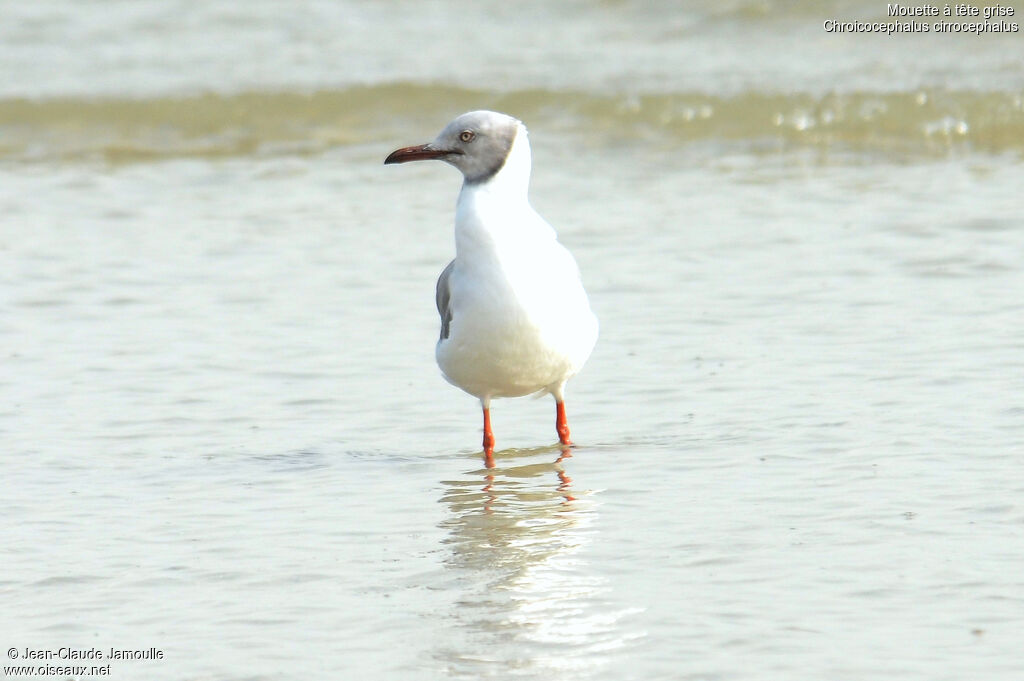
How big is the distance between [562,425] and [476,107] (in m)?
8.69

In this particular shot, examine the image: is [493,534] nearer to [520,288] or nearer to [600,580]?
[600,580]

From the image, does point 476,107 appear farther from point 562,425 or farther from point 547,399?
point 562,425

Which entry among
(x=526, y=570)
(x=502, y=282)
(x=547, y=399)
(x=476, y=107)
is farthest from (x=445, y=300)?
(x=476, y=107)

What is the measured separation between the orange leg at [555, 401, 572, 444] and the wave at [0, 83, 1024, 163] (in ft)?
21.8

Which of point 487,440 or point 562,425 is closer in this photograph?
point 487,440

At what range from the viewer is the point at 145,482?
19.7 ft

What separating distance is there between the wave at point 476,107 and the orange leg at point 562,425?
21.8 feet

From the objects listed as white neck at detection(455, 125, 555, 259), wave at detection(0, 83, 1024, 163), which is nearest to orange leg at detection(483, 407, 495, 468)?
white neck at detection(455, 125, 555, 259)

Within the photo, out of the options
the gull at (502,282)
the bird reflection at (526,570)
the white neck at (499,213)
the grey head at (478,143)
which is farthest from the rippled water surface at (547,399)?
the grey head at (478,143)

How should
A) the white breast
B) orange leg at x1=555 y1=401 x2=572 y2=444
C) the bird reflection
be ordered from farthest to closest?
orange leg at x1=555 y1=401 x2=572 y2=444, the white breast, the bird reflection

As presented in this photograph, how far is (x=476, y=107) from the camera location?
48.6ft

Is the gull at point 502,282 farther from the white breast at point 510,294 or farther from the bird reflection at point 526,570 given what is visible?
the bird reflection at point 526,570

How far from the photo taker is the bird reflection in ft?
13.8

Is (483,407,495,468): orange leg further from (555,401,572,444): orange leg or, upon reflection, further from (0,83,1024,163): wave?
(0,83,1024,163): wave
